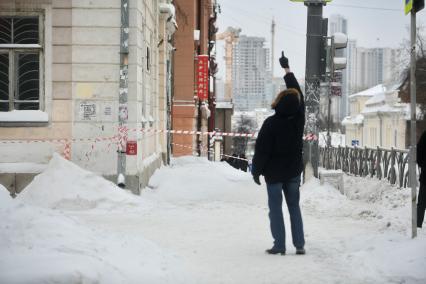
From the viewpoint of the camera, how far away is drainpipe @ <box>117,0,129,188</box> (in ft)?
39.5

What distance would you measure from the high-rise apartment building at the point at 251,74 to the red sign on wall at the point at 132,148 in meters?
173

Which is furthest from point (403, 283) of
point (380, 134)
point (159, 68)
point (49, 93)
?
point (380, 134)

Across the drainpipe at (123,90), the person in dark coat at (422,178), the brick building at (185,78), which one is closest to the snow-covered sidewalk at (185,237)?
the person in dark coat at (422,178)

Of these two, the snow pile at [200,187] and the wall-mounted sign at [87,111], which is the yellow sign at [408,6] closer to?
the snow pile at [200,187]

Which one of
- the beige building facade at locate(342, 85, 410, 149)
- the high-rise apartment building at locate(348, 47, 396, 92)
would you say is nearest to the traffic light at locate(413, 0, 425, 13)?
the beige building facade at locate(342, 85, 410, 149)

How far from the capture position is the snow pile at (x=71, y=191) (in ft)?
34.6

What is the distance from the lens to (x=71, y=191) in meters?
10.7

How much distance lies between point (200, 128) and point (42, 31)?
945 inches

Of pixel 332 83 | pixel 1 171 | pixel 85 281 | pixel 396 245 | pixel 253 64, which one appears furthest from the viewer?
pixel 253 64

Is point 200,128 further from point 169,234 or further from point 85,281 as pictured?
point 85,281

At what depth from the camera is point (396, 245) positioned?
6836 mm

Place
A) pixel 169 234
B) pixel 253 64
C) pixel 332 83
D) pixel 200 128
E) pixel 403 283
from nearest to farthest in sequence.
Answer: pixel 403 283, pixel 169 234, pixel 332 83, pixel 200 128, pixel 253 64

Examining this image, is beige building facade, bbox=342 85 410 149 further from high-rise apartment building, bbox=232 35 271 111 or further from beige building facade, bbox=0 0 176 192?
high-rise apartment building, bbox=232 35 271 111

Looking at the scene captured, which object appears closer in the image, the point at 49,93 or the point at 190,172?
the point at 49,93
